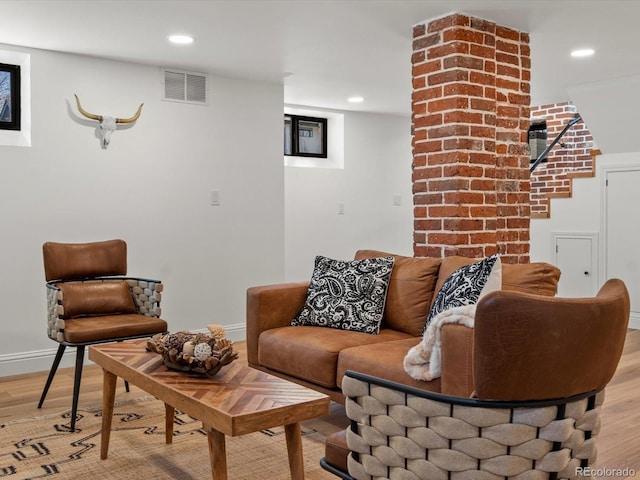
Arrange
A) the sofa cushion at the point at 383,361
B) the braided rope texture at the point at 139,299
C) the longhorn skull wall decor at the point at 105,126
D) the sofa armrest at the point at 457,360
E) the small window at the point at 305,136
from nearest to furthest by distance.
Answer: the sofa armrest at the point at 457,360
the sofa cushion at the point at 383,361
the braided rope texture at the point at 139,299
the longhorn skull wall decor at the point at 105,126
the small window at the point at 305,136

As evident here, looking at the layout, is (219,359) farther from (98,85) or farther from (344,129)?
(344,129)

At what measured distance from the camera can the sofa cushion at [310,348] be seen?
9.65 ft

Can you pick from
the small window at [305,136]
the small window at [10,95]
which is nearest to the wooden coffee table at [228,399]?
the small window at [10,95]

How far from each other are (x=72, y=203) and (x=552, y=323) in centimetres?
389

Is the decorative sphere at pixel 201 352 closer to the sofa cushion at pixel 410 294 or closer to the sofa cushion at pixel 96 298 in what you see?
the sofa cushion at pixel 410 294

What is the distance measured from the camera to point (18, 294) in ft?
13.9

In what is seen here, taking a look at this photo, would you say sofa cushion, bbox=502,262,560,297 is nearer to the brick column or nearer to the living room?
the brick column

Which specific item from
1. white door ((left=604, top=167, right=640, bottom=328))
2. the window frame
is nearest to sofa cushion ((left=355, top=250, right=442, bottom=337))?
the window frame

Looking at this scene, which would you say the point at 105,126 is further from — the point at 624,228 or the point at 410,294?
the point at 624,228

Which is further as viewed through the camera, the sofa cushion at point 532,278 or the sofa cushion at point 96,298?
the sofa cushion at point 96,298

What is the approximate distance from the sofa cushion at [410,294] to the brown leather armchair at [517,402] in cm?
168

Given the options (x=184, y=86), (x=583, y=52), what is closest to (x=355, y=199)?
(x=184, y=86)

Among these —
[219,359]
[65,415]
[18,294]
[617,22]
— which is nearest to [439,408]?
[219,359]

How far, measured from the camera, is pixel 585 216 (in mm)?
6199
